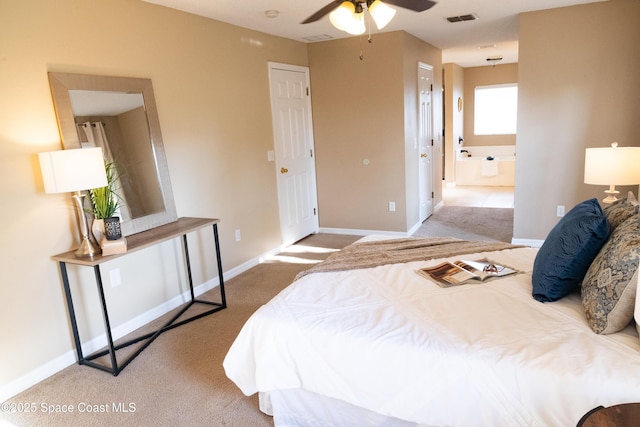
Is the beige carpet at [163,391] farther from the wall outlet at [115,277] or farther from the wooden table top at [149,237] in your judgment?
the wooden table top at [149,237]

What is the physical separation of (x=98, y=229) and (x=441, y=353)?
7.05 feet

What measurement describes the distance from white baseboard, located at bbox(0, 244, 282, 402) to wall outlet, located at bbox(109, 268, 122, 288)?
A: 32 centimetres

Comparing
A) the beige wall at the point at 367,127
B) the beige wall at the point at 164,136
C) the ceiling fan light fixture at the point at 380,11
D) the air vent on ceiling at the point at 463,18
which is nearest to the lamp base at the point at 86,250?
the beige wall at the point at 164,136

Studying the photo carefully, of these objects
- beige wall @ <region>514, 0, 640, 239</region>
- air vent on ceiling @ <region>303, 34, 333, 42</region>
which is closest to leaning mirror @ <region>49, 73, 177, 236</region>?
air vent on ceiling @ <region>303, 34, 333, 42</region>

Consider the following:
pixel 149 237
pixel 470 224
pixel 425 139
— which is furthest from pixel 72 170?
pixel 470 224

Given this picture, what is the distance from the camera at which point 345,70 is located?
17.0 feet

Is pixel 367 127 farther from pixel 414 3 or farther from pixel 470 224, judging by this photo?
pixel 414 3

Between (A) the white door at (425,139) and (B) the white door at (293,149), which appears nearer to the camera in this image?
(B) the white door at (293,149)

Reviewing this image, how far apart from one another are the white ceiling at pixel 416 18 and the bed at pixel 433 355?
8.06 ft

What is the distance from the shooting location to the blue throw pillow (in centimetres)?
185

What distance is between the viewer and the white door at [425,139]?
220 inches

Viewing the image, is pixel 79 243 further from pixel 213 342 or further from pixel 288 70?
pixel 288 70

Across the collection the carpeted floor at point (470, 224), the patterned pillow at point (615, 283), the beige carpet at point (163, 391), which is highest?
the patterned pillow at point (615, 283)

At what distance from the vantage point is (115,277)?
312 centimetres
